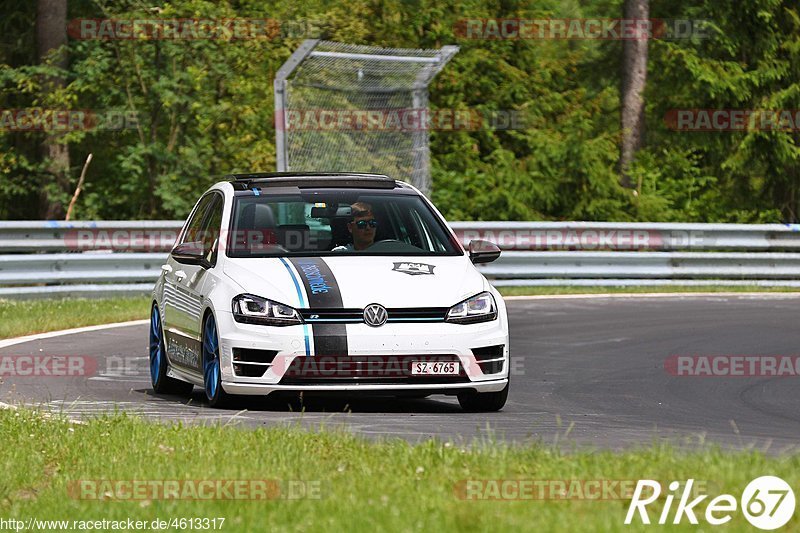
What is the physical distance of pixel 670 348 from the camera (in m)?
15.8

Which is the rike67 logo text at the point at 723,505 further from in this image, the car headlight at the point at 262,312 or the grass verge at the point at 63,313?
the grass verge at the point at 63,313

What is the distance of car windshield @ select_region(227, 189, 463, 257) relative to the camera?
11.3 m

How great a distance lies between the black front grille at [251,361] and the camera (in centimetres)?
1030

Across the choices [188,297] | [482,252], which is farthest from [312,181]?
[482,252]

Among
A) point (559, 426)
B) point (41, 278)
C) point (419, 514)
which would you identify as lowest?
point (41, 278)

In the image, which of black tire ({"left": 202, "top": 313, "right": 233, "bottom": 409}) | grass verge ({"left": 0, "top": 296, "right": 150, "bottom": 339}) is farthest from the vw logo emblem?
grass verge ({"left": 0, "top": 296, "right": 150, "bottom": 339})

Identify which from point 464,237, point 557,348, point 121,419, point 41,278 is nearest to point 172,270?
point 121,419

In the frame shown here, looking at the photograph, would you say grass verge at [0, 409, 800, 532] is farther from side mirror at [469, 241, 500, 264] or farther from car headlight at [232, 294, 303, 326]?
side mirror at [469, 241, 500, 264]

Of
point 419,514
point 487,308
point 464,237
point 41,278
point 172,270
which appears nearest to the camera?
point 419,514

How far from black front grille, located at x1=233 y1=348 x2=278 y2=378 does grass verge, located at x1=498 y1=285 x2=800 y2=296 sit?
13.3 m

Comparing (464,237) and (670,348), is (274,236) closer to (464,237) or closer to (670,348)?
(670,348)

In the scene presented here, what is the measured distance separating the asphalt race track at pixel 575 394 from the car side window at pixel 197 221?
1.24m

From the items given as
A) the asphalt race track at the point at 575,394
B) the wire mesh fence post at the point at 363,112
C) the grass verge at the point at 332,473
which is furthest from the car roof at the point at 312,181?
the wire mesh fence post at the point at 363,112

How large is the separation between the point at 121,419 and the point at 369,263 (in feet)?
7.09
